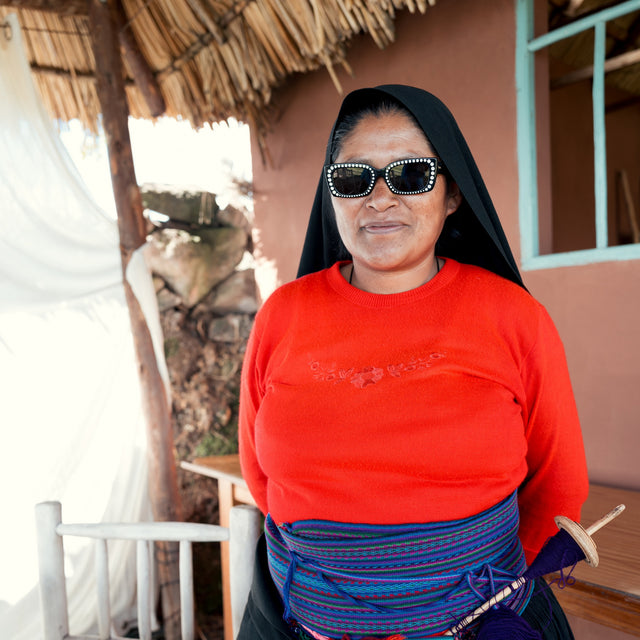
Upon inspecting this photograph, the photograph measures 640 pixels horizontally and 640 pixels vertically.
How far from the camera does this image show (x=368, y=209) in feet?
4.46

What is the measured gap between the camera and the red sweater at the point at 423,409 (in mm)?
1168

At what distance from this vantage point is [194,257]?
511cm

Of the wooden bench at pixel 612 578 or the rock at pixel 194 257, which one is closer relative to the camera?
the wooden bench at pixel 612 578

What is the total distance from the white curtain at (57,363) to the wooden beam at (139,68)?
0.78 metres

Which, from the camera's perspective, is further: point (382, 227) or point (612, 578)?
point (612, 578)

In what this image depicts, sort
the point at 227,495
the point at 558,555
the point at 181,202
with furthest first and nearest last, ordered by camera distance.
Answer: the point at 181,202
the point at 227,495
the point at 558,555

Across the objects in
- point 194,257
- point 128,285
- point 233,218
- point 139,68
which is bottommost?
point 128,285

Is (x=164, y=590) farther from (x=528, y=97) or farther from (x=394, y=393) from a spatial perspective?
(x=528, y=97)

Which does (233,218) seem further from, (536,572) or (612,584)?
(536,572)

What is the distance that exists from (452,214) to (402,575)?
0.89m

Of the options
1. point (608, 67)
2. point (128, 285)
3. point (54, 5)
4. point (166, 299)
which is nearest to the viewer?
point (608, 67)

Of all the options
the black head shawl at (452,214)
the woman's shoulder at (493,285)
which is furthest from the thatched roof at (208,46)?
the woman's shoulder at (493,285)

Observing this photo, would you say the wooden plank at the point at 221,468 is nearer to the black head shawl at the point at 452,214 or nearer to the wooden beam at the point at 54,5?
the black head shawl at the point at 452,214

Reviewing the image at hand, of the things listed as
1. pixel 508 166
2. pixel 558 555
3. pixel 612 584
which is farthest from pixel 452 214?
pixel 508 166
